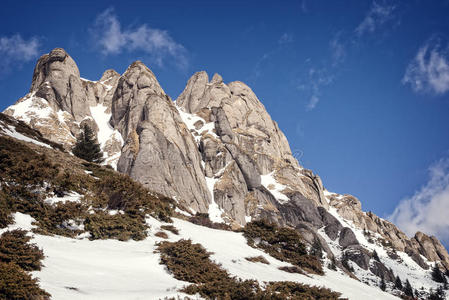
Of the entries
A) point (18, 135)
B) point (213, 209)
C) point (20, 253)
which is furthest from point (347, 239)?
point (20, 253)

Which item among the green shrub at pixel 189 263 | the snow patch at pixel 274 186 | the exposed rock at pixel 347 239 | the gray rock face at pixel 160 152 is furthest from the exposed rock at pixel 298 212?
the green shrub at pixel 189 263

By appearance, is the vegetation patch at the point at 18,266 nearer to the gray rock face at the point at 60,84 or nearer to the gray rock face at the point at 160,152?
the gray rock face at the point at 160,152

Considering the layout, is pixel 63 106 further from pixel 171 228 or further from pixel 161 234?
pixel 161 234

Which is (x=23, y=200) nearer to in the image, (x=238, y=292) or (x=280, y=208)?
(x=238, y=292)

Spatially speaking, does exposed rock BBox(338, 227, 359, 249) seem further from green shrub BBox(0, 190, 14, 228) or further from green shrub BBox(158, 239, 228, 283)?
green shrub BBox(0, 190, 14, 228)

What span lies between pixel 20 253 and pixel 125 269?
3.17m

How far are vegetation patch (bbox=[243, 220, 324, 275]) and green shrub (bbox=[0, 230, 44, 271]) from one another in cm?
1166

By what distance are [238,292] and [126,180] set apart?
1023cm

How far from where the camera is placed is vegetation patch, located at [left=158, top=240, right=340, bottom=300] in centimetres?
1036

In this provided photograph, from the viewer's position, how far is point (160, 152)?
68.5 m

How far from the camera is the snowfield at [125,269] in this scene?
29.8ft

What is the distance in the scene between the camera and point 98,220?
14.3m

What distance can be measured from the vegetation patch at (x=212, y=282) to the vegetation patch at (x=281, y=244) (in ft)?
17.4

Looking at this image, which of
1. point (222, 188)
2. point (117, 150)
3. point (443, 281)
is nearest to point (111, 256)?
point (222, 188)
